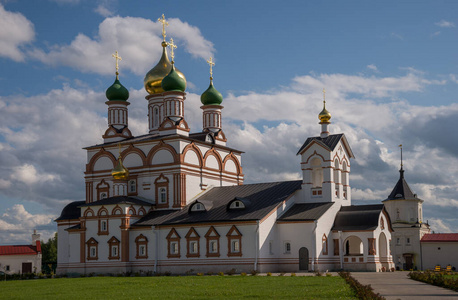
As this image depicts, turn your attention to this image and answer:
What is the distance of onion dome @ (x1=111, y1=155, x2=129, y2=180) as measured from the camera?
39281 millimetres

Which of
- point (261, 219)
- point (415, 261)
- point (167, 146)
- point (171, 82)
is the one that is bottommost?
point (415, 261)

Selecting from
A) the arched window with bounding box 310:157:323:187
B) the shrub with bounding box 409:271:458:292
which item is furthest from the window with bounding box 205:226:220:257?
the shrub with bounding box 409:271:458:292

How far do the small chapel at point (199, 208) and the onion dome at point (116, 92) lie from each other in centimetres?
7

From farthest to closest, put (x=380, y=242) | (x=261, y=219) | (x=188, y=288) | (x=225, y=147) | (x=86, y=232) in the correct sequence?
(x=225, y=147) < (x=86, y=232) < (x=380, y=242) < (x=261, y=219) < (x=188, y=288)

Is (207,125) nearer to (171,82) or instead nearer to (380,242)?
(171,82)

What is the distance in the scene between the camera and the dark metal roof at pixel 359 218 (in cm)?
3444

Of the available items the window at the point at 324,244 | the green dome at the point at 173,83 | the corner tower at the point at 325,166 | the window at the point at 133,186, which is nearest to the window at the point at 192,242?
the window at the point at 133,186

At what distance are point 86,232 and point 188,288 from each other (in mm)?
20511

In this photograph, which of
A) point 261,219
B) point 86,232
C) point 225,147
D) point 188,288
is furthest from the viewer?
point 225,147

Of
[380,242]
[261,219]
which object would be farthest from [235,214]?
[380,242]

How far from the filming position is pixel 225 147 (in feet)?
141

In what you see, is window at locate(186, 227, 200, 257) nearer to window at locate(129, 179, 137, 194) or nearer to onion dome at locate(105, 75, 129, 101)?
window at locate(129, 179, 137, 194)

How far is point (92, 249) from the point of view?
38.9m

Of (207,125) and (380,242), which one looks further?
(207,125)
